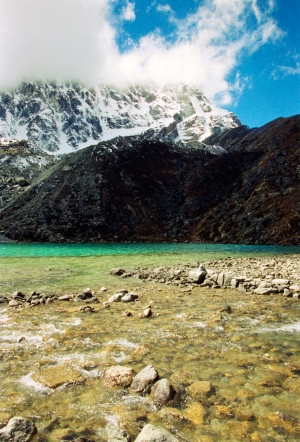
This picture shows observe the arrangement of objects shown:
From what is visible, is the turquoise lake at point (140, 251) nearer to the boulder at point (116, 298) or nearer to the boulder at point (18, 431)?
the boulder at point (116, 298)

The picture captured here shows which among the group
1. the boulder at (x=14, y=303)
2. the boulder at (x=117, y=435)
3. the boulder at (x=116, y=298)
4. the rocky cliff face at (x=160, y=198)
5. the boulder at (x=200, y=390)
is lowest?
the boulder at (x=14, y=303)

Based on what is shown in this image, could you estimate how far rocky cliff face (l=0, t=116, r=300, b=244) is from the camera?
79625 millimetres

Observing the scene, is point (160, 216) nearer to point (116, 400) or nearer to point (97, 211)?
point (97, 211)

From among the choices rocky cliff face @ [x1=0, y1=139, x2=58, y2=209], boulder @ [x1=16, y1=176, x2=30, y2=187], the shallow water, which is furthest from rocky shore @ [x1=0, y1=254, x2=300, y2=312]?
boulder @ [x1=16, y1=176, x2=30, y2=187]

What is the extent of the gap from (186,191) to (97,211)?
35.4 metres

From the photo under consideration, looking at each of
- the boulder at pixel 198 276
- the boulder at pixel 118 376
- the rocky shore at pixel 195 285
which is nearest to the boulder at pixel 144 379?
the boulder at pixel 118 376

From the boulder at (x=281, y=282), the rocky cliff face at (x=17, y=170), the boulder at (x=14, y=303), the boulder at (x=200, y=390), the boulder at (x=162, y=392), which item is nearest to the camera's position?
the boulder at (x=162, y=392)

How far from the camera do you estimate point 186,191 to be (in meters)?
107

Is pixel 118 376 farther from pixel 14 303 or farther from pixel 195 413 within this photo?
pixel 14 303

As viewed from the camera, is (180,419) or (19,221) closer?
(180,419)

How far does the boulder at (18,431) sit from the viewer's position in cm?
413

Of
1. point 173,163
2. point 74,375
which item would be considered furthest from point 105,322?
point 173,163

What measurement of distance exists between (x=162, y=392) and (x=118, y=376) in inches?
44.8

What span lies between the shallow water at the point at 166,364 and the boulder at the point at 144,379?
10.2 inches
